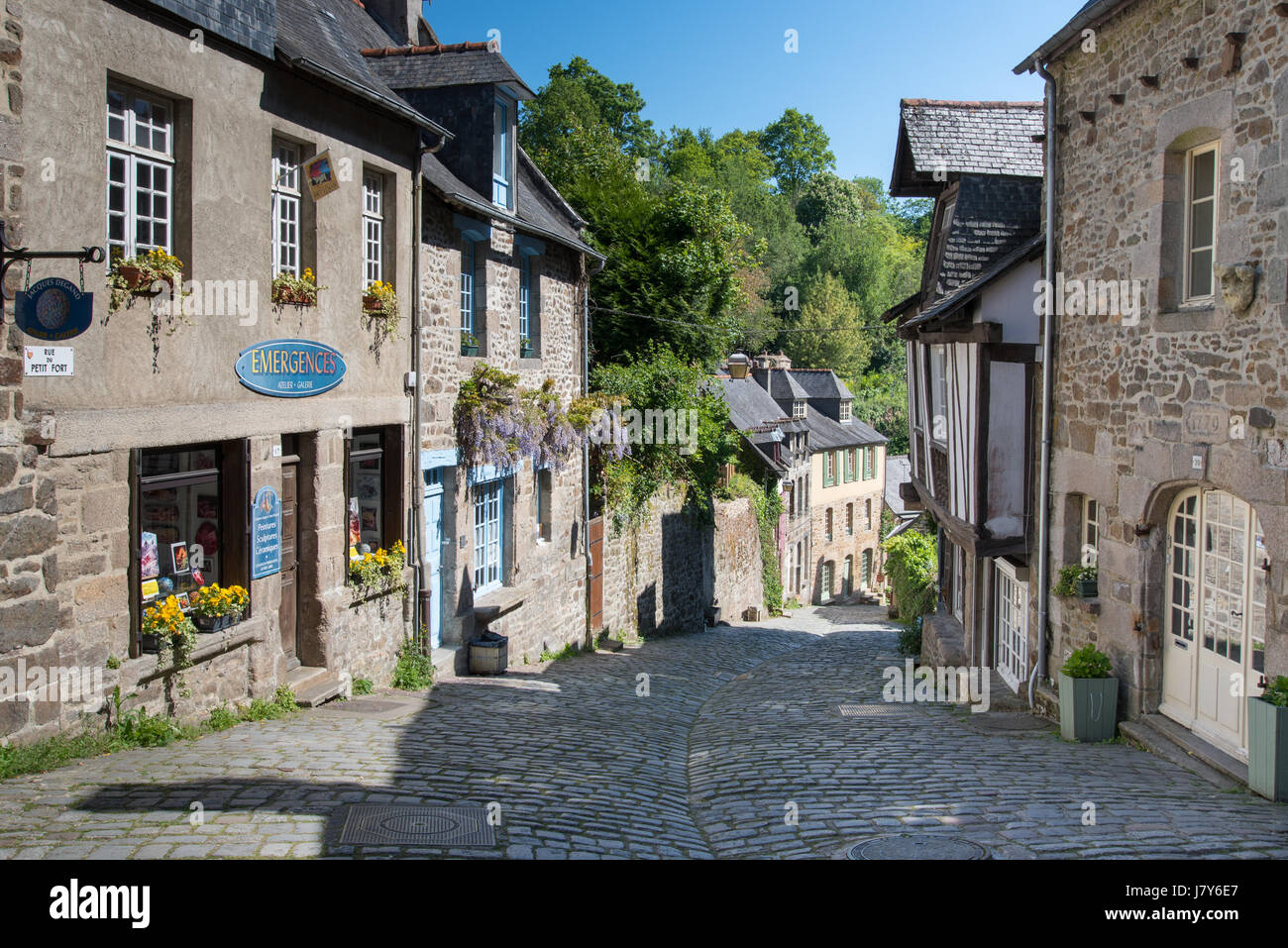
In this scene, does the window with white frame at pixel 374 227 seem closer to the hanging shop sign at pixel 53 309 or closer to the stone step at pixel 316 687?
the stone step at pixel 316 687

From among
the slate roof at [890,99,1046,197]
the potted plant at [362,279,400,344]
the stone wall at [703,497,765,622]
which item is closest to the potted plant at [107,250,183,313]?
the potted plant at [362,279,400,344]

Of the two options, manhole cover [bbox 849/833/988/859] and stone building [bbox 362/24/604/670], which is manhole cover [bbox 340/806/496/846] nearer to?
manhole cover [bbox 849/833/988/859]

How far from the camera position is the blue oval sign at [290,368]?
29.8 feet

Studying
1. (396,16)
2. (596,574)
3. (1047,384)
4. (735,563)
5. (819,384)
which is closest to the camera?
(1047,384)

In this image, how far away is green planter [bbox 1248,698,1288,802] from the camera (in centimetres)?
681

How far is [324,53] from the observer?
1013 cm

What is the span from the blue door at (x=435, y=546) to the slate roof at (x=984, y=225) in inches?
257

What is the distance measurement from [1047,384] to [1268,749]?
4.79 m

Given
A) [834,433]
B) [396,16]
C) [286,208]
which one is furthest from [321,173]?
[834,433]

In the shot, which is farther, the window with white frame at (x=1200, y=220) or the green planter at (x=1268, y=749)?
the window with white frame at (x=1200, y=220)

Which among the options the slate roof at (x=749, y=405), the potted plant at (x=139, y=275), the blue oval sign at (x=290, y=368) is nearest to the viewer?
the potted plant at (x=139, y=275)

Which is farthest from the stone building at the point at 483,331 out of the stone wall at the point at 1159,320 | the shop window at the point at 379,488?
the stone wall at the point at 1159,320

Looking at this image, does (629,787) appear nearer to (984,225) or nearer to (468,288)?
(468,288)

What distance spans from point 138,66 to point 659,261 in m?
14.6
